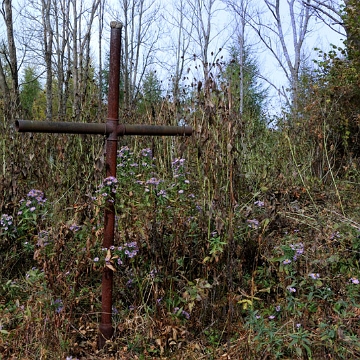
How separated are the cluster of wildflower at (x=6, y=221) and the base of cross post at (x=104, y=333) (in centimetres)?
113

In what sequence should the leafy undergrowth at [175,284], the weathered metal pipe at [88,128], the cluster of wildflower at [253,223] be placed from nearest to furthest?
the weathered metal pipe at [88,128]
the leafy undergrowth at [175,284]
the cluster of wildflower at [253,223]

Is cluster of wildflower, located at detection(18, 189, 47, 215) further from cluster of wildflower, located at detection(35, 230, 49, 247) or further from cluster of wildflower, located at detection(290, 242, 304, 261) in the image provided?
cluster of wildflower, located at detection(290, 242, 304, 261)

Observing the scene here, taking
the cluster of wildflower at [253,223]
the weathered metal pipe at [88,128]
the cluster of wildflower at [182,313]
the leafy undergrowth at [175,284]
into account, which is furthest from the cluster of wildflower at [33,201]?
the cluster of wildflower at [253,223]

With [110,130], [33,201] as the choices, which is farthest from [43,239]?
[110,130]

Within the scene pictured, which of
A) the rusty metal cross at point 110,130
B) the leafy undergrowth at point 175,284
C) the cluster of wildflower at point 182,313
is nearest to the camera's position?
the rusty metal cross at point 110,130

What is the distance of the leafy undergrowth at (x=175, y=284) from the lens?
2.35 metres

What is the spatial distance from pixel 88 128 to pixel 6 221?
4.29 ft

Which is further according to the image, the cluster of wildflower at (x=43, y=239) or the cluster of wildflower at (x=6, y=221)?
the cluster of wildflower at (x=6, y=221)

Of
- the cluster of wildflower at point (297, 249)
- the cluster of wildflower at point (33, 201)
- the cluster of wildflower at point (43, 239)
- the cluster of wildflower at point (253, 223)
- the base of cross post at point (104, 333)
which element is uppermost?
the cluster of wildflower at point (33, 201)

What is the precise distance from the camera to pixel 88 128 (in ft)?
7.27

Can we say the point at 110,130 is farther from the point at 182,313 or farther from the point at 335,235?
the point at 335,235

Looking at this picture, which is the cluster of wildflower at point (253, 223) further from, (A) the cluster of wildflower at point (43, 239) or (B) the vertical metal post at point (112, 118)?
(A) the cluster of wildflower at point (43, 239)

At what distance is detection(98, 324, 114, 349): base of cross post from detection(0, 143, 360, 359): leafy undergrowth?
0.11ft

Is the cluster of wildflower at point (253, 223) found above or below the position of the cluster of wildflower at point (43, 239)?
above
